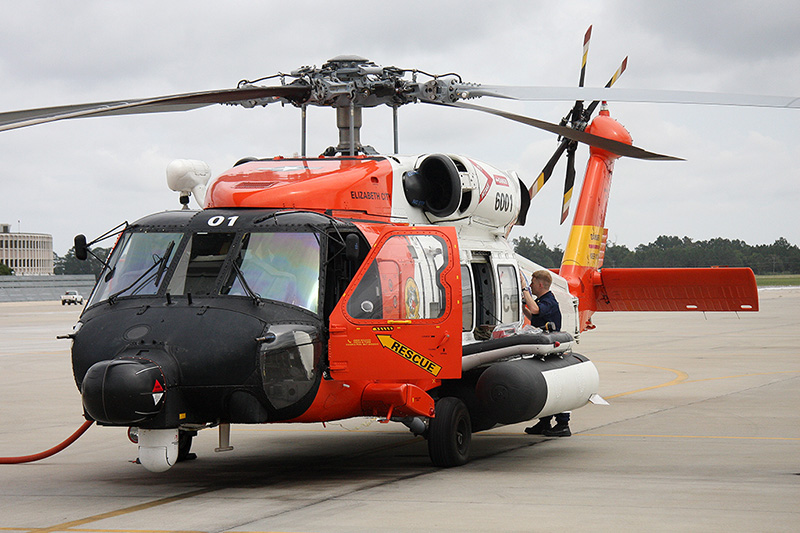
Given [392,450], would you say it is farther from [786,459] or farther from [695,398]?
[695,398]

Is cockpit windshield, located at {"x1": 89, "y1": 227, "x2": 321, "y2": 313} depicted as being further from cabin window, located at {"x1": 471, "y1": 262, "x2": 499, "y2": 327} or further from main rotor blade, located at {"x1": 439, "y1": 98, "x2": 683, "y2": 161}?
cabin window, located at {"x1": 471, "y1": 262, "x2": 499, "y2": 327}

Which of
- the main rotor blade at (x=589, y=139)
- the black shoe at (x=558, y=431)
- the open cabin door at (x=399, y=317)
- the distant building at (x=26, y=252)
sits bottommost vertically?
the black shoe at (x=558, y=431)

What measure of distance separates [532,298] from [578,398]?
5.08 feet

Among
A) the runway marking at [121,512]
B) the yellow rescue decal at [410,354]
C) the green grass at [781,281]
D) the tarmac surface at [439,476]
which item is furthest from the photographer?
the green grass at [781,281]

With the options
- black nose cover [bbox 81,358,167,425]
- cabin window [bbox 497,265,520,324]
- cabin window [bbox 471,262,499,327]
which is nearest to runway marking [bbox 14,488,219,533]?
black nose cover [bbox 81,358,167,425]

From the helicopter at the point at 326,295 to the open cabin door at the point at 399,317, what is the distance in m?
0.01

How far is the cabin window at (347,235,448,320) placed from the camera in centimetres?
866

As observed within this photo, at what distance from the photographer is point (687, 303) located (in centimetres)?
1420

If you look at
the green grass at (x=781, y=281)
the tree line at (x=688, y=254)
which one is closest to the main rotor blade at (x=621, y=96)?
the tree line at (x=688, y=254)

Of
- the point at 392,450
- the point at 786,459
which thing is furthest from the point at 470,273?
the point at 786,459

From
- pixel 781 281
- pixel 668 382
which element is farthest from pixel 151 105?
pixel 781 281

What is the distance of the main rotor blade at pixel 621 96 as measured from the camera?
8.74 metres

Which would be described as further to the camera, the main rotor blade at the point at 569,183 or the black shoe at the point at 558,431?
the main rotor blade at the point at 569,183

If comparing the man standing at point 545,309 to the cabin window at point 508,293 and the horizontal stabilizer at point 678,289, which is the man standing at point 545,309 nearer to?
the cabin window at point 508,293
